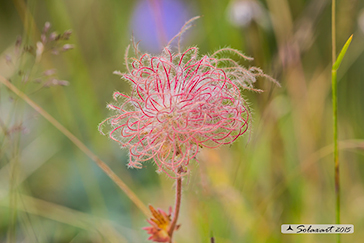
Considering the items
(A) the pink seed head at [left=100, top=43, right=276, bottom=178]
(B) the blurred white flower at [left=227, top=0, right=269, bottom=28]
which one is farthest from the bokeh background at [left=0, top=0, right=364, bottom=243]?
(A) the pink seed head at [left=100, top=43, right=276, bottom=178]

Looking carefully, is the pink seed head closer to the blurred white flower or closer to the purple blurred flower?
the blurred white flower

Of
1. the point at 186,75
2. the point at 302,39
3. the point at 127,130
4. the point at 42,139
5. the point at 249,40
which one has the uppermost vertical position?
the point at 249,40

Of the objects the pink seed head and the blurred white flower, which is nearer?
the pink seed head

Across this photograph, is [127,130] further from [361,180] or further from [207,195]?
[361,180]

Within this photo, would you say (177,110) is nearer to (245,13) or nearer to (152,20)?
(245,13)

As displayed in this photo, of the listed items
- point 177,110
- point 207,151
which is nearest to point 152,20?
point 207,151

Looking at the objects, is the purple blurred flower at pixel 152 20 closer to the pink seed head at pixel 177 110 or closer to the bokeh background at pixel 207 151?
the bokeh background at pixel 207 151

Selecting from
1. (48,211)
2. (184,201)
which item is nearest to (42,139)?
(48,211)

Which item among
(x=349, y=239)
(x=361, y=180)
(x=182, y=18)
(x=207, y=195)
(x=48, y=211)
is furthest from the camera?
(x=182, y=18)
